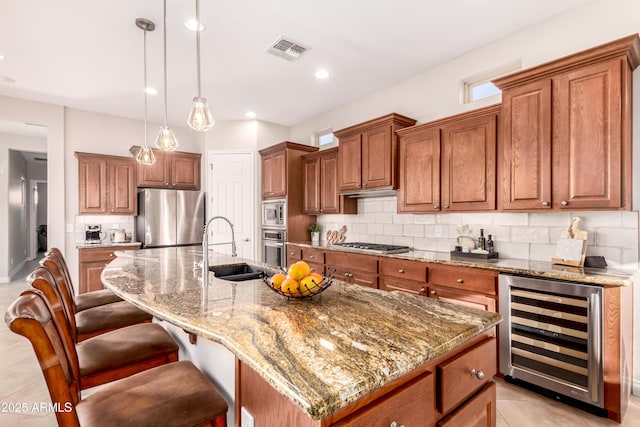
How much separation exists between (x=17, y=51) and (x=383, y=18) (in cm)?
362

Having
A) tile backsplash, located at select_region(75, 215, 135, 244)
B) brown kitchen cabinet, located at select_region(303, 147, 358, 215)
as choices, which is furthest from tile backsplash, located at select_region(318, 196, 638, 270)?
tile backsplash, located at select_region(75, 215, 135, 244)

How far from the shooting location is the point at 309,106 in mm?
4812

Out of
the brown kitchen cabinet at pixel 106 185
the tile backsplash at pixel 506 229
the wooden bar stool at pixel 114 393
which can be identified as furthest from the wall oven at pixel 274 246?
the wooden bar stool at pixel 114 393

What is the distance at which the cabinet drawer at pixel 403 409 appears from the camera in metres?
0.75

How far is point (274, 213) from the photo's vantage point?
4.98 meters

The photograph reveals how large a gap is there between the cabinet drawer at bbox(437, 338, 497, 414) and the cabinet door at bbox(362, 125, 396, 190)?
255cm

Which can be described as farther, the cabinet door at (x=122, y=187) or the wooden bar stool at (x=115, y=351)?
the cabinet door at (x=122, y=187)

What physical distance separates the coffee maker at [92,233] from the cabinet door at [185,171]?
4.27 ft

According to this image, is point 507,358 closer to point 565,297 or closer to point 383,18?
point 565,297

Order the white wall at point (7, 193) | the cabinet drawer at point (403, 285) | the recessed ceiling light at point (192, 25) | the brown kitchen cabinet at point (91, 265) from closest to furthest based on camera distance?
the recessed ceiling light at point (192, 25), the cabinet drawer at point (403, 285), the brown kitchen cabinet at point (91, 265), the white wall at point (7, 193)

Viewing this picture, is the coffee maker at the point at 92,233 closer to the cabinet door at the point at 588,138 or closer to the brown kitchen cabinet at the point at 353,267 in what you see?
the brown kitchen cabinet at the point at 353,267

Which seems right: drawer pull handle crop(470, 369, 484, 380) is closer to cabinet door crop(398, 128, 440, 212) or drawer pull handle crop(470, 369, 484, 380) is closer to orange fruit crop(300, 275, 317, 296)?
orange fruit crop(300, 275, 317, 296)

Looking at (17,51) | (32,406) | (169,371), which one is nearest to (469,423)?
(169,371)

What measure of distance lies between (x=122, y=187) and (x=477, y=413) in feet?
18.1
